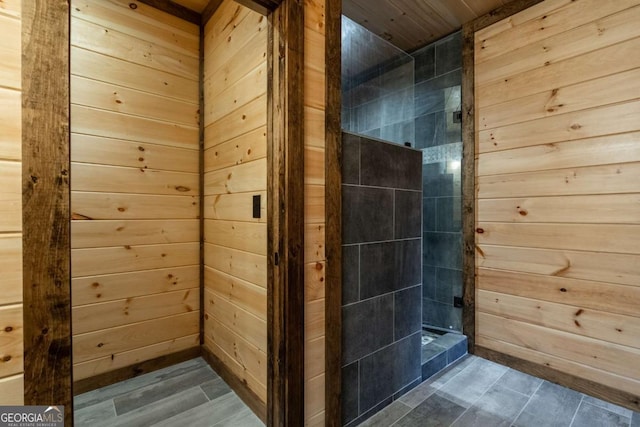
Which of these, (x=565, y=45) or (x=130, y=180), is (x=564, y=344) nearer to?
(x=565, y=45)

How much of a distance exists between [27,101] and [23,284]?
0.46 meters

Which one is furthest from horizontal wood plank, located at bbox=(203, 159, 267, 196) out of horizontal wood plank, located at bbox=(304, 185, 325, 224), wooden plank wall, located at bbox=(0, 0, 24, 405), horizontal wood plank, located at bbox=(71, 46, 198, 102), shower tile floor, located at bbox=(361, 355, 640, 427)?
shower tile floor, located at bbox=(361, 355, 640, 427)

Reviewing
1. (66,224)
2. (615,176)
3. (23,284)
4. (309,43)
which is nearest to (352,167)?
(309,43)

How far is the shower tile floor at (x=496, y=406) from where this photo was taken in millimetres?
1578

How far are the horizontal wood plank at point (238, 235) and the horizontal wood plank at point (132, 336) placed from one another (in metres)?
0.62

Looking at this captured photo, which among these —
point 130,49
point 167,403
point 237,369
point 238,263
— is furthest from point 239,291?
point 130,49

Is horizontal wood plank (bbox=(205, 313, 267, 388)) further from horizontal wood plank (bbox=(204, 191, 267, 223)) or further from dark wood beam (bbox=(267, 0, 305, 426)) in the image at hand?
horizontal wood plank (bbox=(204, 191, 267, 223))

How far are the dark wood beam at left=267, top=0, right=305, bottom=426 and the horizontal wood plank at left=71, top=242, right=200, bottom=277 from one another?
1.15m

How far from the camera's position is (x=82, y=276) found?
183 cm

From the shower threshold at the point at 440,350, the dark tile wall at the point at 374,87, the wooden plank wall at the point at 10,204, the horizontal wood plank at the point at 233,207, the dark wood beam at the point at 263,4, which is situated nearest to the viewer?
the wooden plank wall at the point at 10,204

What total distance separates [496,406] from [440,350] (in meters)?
0.46

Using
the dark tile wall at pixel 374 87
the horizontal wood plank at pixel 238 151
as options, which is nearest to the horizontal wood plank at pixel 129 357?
the horizontal wood plank at pixel 238 151

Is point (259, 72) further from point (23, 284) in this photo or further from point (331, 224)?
point (23, 284)

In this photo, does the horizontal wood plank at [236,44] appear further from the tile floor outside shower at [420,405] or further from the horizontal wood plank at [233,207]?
the tile floor outside shower at [420,405]
